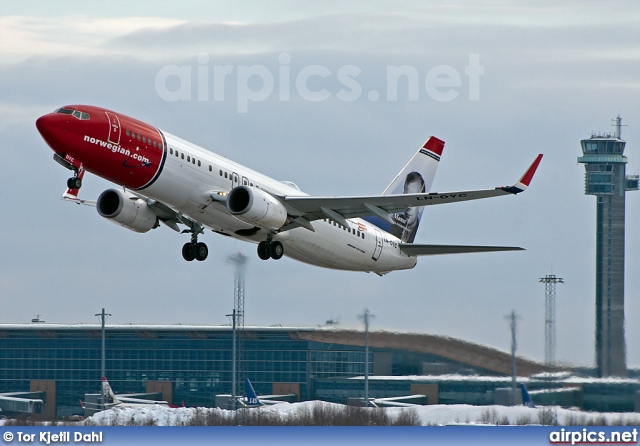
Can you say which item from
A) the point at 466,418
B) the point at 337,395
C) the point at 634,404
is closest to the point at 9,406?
the point at 337,395

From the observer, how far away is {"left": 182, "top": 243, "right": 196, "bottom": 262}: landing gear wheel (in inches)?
1953

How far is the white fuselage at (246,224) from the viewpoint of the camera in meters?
44.5

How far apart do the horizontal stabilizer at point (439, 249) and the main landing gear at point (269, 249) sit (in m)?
7.74

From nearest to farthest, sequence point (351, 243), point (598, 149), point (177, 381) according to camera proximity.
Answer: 1. point (351, 243)
2. point (177, 381)
3. point (598, 149)

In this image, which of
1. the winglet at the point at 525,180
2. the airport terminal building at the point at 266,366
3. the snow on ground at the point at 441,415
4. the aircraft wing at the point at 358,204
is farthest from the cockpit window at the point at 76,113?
the snow on ground at the point at 441,415

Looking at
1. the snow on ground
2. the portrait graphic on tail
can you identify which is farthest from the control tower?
the portrait graphic on tail

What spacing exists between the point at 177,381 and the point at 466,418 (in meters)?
34.1

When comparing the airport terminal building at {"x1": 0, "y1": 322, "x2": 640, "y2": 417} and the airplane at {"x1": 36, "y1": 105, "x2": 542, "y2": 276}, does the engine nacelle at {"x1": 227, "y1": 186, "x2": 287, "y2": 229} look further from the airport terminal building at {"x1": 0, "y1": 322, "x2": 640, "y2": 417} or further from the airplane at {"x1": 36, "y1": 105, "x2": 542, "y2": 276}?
the airport terminal building at {"x1": 0, "y1": 322, "x2": 640, "y2": 417}

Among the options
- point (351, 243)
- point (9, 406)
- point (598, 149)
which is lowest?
point (9, 406)

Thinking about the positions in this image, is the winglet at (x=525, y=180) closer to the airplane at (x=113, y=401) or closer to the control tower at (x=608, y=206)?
the airplane at (x=113, y=401)

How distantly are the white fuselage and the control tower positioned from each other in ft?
239

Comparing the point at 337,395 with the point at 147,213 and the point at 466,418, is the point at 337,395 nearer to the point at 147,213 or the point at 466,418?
the point at 466,418

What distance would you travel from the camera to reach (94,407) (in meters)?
81.4

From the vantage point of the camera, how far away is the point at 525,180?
43.0 m
